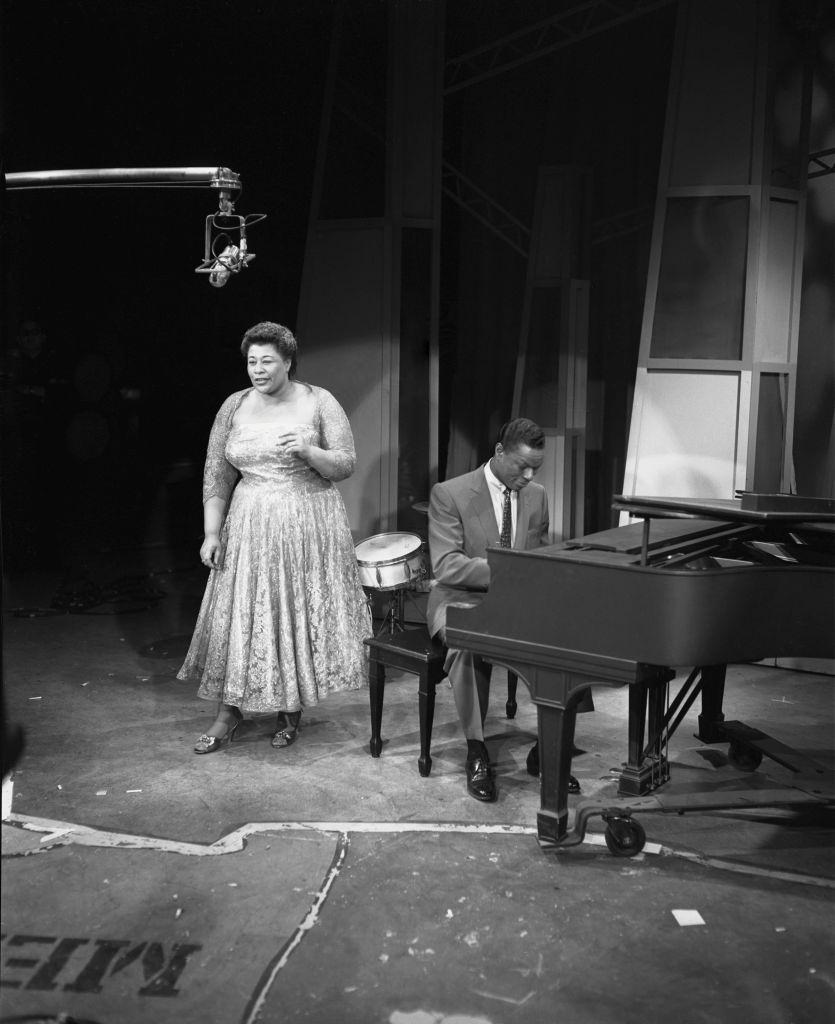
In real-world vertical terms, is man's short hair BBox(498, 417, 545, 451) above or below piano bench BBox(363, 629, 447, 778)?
above

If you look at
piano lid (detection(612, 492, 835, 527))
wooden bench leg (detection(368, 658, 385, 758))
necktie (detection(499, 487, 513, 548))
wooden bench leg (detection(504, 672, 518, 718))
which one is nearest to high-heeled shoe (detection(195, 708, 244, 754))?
wooden bench leg (detection(368, 658, 385, 758))

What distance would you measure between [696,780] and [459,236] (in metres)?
4.90

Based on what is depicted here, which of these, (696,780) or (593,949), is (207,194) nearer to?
(696,780)

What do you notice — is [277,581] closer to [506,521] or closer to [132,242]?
[506,521]

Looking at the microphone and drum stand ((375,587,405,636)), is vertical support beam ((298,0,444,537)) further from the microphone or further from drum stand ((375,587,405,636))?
the microphone

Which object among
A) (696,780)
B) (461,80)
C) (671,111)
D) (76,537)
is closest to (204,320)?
(76,537)

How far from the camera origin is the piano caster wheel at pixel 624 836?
11.1 feet

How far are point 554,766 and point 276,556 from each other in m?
1.53

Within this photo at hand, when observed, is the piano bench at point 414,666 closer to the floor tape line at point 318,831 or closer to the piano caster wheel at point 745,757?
the floor tape line at point 318,831

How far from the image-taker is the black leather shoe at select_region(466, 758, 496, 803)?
3.89 m

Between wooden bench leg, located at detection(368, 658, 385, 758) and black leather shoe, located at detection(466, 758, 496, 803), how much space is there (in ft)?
1.64

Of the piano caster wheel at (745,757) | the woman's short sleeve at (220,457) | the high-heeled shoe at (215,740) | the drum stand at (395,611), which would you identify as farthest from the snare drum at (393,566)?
the piano caster wheel at (745,757)

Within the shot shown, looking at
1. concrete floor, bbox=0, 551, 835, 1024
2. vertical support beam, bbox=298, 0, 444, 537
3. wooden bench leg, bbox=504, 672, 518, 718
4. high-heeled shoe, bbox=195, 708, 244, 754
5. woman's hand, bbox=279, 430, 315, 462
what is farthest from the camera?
vertical support beam, bbox=298, 0, 444, 537

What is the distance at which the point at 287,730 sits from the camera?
14.8 feet
